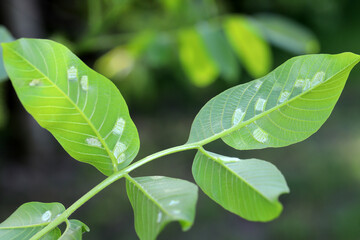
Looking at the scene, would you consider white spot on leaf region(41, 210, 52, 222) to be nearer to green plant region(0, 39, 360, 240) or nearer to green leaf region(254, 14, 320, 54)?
green plant region(0, 39, 360, 240)

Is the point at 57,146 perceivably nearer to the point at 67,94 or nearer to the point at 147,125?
the point at 147,125

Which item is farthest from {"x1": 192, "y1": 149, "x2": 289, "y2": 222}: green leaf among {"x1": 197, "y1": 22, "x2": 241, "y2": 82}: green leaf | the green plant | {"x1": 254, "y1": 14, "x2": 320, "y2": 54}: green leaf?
{"x1": 254, "y1": 14, "x2": 320, "y2": 54}: green leaf

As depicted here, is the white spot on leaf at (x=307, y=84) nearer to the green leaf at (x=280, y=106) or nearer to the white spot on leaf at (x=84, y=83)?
the green leaf at (x=280, y=106)

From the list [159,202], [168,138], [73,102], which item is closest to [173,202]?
[159,202]

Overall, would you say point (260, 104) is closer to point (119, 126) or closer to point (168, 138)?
point (119, 126)

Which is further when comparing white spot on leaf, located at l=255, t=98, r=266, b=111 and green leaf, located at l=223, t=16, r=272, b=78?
green leaf, located at l=223, t=16, r=272, b=78

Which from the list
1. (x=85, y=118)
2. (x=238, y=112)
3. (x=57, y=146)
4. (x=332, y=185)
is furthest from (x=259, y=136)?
(x=57, y=146)
